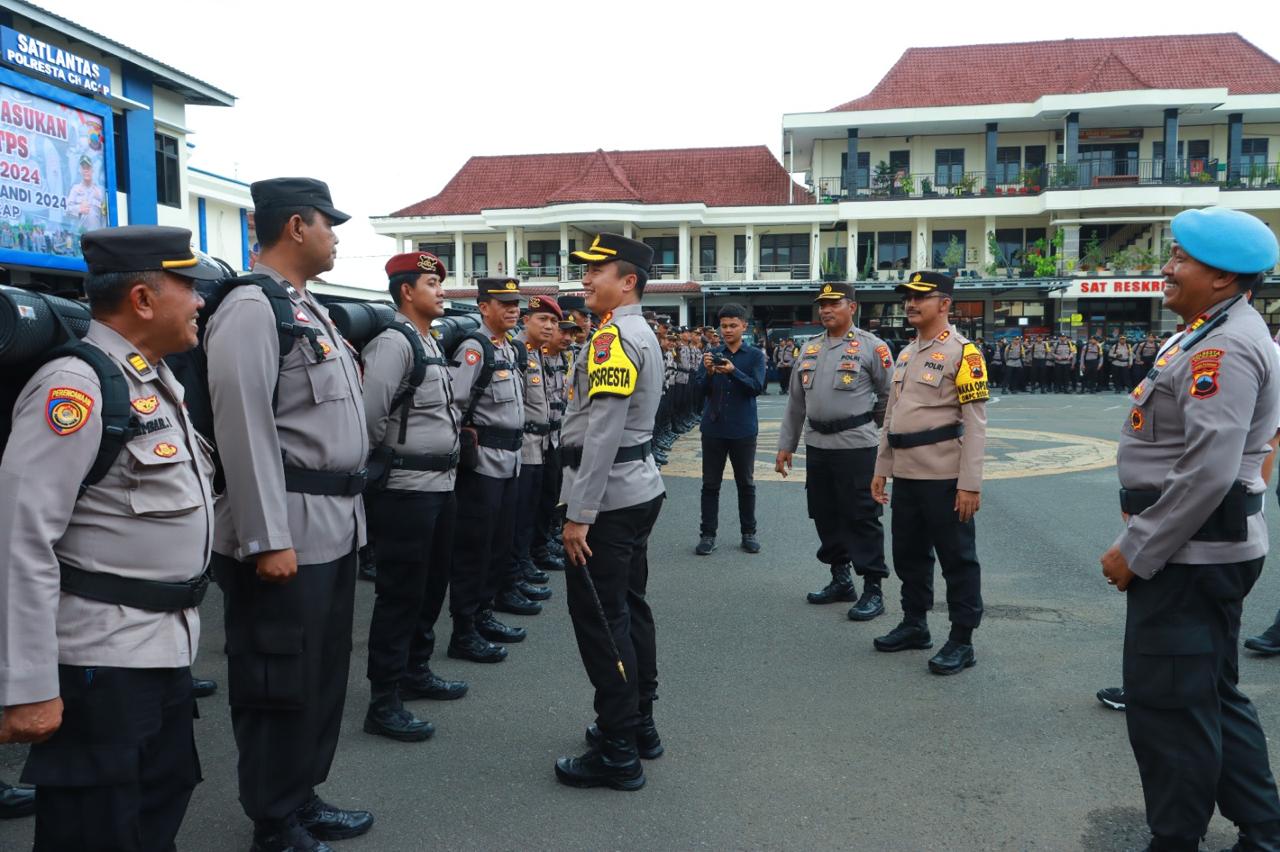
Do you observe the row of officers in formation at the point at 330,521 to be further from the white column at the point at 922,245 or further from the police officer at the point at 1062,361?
the white column at the point at 922,245

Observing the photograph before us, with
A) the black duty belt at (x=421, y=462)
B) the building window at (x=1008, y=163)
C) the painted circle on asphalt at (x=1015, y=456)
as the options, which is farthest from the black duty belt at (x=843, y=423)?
the building window at (x=1008, y=163)

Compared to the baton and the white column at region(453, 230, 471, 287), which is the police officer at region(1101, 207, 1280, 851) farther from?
the white column at region(453, 230, 471, 287)

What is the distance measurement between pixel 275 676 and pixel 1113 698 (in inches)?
143

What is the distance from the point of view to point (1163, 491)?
284 cm

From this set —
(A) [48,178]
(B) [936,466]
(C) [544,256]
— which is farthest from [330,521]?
(C) [544,256]

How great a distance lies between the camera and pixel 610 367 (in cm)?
355

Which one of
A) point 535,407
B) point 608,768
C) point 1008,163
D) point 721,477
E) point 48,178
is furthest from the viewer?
point 1008,163

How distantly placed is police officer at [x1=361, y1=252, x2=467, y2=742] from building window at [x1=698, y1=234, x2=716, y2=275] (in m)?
36.8

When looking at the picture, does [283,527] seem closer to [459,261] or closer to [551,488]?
[551,488]

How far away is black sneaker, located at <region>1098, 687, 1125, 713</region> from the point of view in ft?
13.9

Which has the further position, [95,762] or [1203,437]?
[1203,437]

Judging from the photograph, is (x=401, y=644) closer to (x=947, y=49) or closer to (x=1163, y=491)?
(x=1163, y=491)

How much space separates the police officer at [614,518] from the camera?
11.6 feet

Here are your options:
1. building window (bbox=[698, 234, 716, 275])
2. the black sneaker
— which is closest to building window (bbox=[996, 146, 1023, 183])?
building window (bbox=[698, 234, 716, 275])
